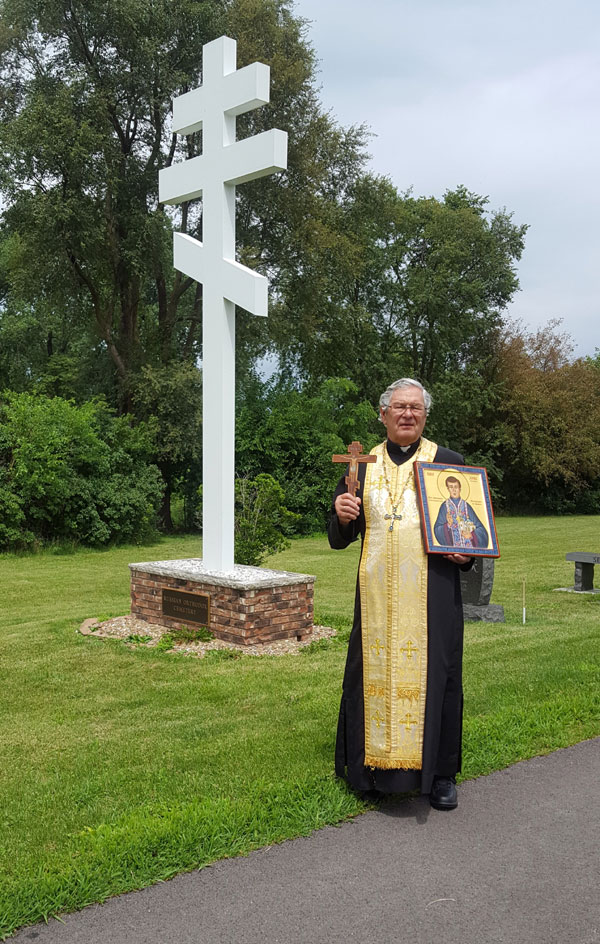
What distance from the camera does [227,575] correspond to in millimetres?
8219

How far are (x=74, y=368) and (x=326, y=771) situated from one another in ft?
76.7

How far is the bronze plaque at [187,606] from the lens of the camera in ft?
26.9

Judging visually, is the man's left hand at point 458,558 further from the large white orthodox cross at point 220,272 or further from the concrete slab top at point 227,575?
the large white orthodox cross at point 220,272

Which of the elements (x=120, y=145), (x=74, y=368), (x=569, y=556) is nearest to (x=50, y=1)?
(x=120, y=145)

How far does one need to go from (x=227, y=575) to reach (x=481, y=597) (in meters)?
3.40

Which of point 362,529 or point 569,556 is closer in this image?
point 362,529

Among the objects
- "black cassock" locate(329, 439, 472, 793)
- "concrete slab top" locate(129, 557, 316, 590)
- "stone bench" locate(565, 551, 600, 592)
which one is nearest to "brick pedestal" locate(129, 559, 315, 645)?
"concrete slab top" locate(129, 557, 316, 590)

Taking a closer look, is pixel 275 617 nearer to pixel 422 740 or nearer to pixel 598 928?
pixel 422 740

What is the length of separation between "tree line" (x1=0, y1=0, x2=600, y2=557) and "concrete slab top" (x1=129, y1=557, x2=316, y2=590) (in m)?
8.89

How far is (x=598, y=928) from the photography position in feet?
10.1

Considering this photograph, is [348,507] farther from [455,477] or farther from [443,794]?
[443,794]

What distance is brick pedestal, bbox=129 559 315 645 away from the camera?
7.89 meters

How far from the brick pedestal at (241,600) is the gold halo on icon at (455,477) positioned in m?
3.82

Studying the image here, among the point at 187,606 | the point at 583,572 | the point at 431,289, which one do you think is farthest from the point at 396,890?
the point at 431,289
